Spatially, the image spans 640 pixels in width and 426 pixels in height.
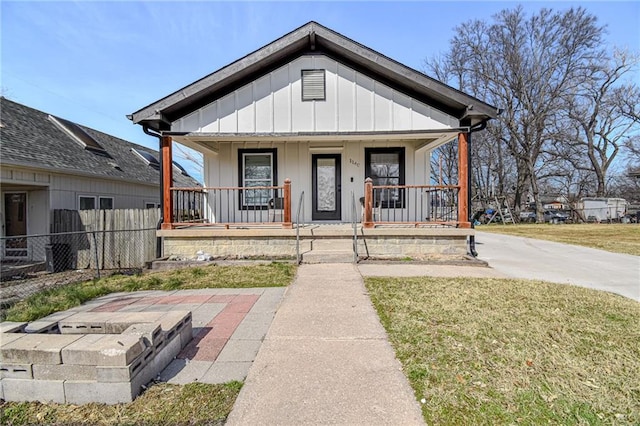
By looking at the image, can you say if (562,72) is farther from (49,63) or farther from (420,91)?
(49,63)

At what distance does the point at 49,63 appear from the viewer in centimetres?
1077

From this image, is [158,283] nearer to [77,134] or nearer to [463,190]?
[463,190]

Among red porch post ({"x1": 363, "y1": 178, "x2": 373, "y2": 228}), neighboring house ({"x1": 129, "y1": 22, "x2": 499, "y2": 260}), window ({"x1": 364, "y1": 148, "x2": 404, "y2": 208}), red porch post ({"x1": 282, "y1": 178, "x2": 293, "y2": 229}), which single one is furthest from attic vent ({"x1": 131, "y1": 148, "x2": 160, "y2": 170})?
red porch post ({"x1": 363, "y1": 178, "x2": 373, "y2": 228})

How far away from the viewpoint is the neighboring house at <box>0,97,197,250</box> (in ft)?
32.8

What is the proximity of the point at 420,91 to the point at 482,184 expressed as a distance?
30.0m

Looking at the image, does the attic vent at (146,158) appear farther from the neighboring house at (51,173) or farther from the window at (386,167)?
the window at (386,167)

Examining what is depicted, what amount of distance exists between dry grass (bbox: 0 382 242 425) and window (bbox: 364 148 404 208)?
7701mm

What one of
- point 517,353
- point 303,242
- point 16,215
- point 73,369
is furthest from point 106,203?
point 517,353

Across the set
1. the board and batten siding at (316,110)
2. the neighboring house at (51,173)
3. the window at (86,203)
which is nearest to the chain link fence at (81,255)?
the neighboring house at (51,173)

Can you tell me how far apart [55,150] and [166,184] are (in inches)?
279

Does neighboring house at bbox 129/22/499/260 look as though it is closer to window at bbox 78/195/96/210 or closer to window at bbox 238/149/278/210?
window at bbox 238/149/278/210

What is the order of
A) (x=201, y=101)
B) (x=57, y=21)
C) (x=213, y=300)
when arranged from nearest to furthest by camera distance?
(x=213, y=300) → (x=57, y=21) → (x=201, y=101)

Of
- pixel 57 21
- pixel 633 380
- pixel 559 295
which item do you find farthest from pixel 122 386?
pixel 57 21

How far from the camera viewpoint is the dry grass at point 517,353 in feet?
7.22
